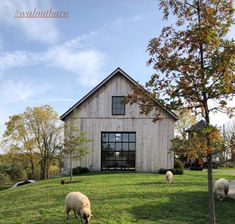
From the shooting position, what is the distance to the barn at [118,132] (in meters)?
31.1

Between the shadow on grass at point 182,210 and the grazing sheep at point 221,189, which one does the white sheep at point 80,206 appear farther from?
the grazing sheep at point 221,189

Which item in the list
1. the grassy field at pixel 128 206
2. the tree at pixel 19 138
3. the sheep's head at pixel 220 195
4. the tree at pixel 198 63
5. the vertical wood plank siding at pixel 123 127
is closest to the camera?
the tree at pixel 198 63

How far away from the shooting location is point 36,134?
4791 cm

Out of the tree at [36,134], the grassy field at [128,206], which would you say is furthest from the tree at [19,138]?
the grassy field at [128,206]

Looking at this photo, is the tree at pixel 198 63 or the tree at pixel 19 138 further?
the tree at pixel 19 138

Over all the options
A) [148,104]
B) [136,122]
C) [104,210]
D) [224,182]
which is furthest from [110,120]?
[148,104]

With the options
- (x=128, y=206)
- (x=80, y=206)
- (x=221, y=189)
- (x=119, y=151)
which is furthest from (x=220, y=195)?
(x=119, y=151)

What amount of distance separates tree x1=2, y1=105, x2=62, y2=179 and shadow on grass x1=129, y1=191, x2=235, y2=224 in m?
33.3

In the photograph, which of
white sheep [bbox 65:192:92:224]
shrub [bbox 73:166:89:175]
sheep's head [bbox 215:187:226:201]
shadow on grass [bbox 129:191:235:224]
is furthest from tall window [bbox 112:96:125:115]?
white sheep [bbox 65:192:92:224]

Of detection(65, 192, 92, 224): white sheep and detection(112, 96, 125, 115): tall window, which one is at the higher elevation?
detection(112, 96, 125, 115): tall window

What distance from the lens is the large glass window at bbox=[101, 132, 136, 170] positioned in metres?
31.2

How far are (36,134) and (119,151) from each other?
1987 cm

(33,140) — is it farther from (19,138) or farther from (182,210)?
(182,210)

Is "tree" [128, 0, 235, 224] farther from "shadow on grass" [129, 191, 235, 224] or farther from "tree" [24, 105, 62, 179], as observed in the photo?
"tree" [24, 105, 62, 179]
